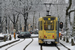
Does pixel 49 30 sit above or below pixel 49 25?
below

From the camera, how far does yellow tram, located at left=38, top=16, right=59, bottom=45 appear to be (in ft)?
70.3

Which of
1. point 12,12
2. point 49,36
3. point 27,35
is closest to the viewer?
point 49,36

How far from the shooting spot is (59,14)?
61875 millimetres

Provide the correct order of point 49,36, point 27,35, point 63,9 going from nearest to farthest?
1. point 49,36
2. point 27,35
3. point 63,9

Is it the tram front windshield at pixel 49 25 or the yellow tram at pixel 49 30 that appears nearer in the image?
the yellow tram at pixel 49 30

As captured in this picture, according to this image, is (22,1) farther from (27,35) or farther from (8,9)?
(27,35)

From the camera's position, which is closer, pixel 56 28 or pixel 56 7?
pixel 56 28

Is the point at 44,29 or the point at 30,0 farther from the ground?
the point at 30,0

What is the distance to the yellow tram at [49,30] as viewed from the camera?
843 inches

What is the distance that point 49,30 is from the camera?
21578 mm

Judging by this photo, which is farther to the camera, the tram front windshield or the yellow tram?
the tram front windshield

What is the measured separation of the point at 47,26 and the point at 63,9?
40.7 metres

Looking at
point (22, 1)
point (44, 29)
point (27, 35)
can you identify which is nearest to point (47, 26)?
point (44, 29)

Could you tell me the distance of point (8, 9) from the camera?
53.4 m
